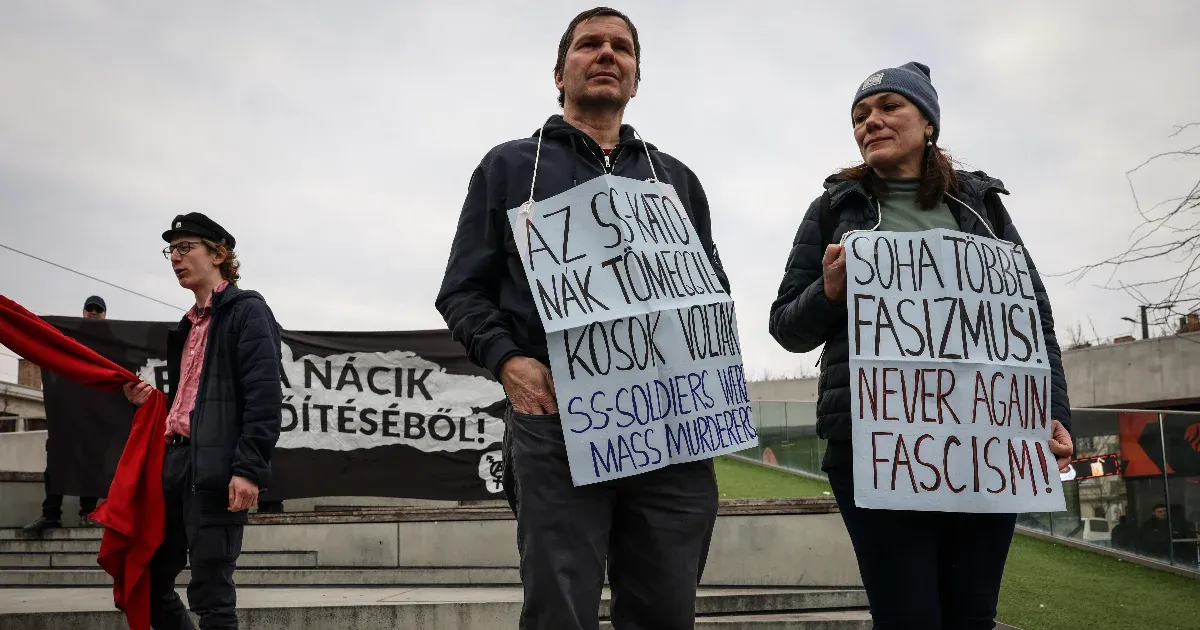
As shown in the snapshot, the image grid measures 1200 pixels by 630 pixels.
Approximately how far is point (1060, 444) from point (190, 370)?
335 centimetres

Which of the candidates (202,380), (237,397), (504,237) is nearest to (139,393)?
(202,380)

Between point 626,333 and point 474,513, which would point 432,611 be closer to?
point 474,513

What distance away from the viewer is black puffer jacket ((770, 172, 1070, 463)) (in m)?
2.56

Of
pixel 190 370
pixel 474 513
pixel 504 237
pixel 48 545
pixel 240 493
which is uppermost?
pixel 504 237

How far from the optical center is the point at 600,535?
7.37 feet

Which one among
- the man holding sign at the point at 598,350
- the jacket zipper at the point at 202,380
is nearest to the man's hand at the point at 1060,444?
the man holding sign at the point at 598,350

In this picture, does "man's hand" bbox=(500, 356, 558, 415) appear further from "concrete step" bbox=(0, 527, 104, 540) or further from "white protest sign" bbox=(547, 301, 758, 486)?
Result: "concrete step" bbox=(0, 527, 104, 540)

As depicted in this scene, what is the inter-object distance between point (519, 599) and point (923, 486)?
331 centimetres

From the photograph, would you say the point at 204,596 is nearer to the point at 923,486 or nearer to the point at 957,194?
the point at 923,486

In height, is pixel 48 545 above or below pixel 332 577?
above

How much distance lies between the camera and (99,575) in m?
6.70

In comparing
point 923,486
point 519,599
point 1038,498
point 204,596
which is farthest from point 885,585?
point 519,599

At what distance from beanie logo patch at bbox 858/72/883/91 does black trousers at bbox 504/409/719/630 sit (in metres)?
1.22

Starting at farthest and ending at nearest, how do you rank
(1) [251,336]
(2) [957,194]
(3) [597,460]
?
(1) [251,336] → (2) [957,194] → (3) [597,460]
